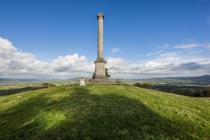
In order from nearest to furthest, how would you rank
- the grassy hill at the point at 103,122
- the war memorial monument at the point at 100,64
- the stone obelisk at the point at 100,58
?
the grassy hill at the point at 103,122, the war memorial monument at the point at 100,64, the stone obelisk at the point at 100,58

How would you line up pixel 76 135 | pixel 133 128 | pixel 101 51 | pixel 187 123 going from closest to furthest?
pixel 76 135, pixel 133 128, pixel 187 123, pixel 101 51

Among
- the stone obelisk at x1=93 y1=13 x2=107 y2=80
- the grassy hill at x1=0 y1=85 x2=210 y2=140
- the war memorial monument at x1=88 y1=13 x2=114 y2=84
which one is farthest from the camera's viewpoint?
the stone obelisk at x1=93 y1=13 x2=107 y2=80

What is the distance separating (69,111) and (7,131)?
427 centimetres

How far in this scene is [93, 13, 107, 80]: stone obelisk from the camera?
34.6 meters

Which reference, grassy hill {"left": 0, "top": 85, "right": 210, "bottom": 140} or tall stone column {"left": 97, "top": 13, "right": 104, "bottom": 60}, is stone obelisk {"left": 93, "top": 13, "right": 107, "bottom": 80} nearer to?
tall stone column {"left": 97, "top": 13, "right": 104, "bottom": 60}

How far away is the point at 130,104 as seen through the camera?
55.2 ft

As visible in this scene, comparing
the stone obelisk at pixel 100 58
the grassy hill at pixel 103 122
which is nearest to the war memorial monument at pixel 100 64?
the stone obelisk at pixel 100 58

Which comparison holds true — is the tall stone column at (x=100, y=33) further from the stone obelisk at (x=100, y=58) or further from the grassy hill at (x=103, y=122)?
the grassy hill at (x=103, y=122)

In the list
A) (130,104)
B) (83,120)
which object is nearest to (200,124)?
(130,104)

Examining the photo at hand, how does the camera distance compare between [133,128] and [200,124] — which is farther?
[200,124]

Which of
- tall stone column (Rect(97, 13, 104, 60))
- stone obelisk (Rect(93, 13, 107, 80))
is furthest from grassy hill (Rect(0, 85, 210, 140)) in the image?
tall stone column (Rect(97, 13, 104, 60))

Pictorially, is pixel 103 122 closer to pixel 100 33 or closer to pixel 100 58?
pixel 100 58

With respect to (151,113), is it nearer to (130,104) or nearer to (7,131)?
(130,104)

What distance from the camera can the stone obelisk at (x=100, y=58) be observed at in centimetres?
3459
